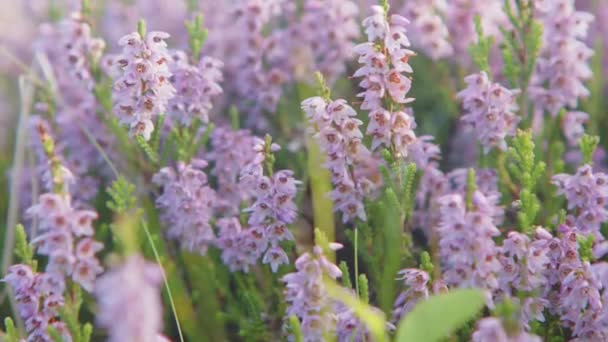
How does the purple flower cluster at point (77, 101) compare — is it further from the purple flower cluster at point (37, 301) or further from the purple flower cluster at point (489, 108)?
the purple flower cluster at point (489, 108)

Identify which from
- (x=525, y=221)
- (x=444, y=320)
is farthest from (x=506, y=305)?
(x=525, y=221)

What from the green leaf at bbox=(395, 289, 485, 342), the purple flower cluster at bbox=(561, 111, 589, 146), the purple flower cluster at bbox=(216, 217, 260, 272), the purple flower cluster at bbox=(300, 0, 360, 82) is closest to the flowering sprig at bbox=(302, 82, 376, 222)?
the purple flower cluster at bbox=(216, 217, 260, 272)

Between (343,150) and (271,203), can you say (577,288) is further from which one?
(271,203)

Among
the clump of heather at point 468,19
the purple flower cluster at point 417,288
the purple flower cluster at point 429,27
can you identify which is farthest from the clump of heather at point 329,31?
the purple flower cluster at point 417,288

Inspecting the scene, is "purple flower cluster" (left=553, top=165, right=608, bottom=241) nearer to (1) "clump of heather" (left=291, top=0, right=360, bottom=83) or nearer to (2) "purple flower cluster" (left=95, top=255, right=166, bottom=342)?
(1) "clump of heather" (left=291, top=0, right=360, bottom=83)

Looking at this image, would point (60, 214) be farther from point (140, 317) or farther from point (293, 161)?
point (293, 161)

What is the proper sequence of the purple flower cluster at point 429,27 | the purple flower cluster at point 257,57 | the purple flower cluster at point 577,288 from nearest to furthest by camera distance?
the purple flower cluster at point 577,288, the purple flower cluster at point 257,57, the purple flower cluster at point 429,27
